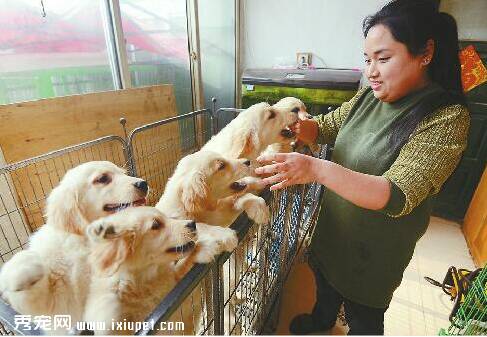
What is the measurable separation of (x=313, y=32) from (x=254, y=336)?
390cm

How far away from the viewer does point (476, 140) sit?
311 centimetres

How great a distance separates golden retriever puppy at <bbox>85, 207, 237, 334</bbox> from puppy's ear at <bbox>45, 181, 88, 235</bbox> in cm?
25

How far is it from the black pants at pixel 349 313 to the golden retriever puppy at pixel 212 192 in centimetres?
66

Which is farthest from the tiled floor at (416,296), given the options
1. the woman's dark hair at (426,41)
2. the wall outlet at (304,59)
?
the wall outlet at (304,59)

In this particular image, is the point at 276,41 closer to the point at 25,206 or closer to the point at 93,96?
the point at 93,96

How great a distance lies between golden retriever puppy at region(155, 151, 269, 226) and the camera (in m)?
1.28

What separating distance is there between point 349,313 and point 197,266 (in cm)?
108

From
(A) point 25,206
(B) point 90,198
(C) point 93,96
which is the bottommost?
(A) point 25,206

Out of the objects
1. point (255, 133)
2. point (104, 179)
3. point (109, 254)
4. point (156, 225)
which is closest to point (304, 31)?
point (255, 133)

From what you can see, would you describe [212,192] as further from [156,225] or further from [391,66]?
[391,66]

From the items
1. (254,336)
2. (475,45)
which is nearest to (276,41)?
(475,45)

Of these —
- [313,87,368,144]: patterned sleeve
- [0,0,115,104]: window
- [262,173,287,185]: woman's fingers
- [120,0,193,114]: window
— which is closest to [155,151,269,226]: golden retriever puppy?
[262,173,287,185]: woman's fingers

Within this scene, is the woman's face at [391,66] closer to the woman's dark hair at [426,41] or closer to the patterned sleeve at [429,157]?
the woman's dark hair at [426,41]

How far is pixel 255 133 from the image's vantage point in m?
1.77
